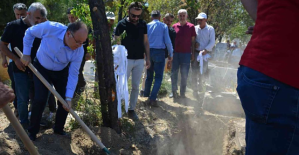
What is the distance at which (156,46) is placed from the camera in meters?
6.04

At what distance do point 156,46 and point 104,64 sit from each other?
2115 mm

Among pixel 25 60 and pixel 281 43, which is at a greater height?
pixel 281 43

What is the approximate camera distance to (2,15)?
836cm

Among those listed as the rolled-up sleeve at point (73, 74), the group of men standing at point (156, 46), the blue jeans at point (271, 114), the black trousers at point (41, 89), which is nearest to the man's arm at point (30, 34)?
the black trousers at point (41, 89)

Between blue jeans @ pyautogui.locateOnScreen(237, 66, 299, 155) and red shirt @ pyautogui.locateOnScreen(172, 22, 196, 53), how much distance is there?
5341 millimetres

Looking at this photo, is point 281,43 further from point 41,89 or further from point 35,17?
point 35,17

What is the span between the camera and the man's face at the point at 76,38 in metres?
3.43

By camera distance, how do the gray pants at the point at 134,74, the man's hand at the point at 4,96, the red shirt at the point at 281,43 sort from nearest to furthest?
the red shirt at the point at 281,43
the man's hand at the point at 4,96
the gray pants at the point at 134,74

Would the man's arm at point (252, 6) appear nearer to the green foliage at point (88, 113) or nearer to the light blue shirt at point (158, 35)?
the green foliage at point (88, 113)

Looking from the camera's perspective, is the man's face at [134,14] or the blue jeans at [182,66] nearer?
the man's face at [134,14]

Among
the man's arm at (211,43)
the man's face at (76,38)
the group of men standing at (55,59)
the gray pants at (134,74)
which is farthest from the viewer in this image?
the man's arm at (211,43)

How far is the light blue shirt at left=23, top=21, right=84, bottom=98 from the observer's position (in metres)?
3.65

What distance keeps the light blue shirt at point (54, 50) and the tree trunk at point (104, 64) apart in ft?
1.27

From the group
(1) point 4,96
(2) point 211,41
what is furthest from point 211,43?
(1) point 4,96
